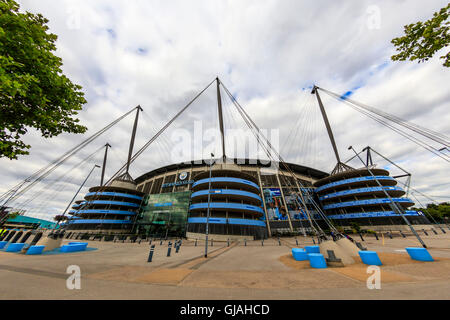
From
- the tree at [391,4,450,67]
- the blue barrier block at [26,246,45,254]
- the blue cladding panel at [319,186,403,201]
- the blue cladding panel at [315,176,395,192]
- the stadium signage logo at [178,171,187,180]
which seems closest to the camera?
the tree at [391,4,450,67]

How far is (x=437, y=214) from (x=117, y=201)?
115339mm

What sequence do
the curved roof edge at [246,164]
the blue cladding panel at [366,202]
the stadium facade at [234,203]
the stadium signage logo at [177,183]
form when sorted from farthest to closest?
the curved roof edge at [246,164]
the stadium signage logo at [177,183]
the blue cladding panel at [366,202]
the stadium facade at [234,203]

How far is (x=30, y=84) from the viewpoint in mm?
5781

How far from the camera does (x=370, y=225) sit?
125 feet

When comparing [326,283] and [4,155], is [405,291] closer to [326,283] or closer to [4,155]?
[326,283]

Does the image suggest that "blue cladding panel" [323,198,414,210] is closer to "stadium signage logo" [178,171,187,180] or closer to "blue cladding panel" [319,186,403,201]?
"blue cladding panel" [319,186,403,201]

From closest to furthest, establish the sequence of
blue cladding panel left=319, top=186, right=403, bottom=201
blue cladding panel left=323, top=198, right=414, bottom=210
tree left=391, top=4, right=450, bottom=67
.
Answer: tree left=391, top=4, right=450, bottom=67
blue cladding panel left=323, top=198, right=414, bottom=210
blue cladding panel left=319, top=186, right=403, bottom=201

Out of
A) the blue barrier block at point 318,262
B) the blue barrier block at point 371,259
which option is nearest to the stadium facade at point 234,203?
the blue barrier block at point 318,262

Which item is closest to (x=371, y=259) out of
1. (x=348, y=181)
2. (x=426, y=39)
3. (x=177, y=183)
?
(x=426, y=39)

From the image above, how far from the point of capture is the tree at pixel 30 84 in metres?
5.59

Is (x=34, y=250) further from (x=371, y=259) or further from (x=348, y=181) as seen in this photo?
(x=348, y=181)

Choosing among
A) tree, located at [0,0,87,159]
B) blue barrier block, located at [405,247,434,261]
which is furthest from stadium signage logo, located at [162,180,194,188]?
blue barrier block, located at [405,247,434,261]

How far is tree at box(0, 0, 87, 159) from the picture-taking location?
5.59 m

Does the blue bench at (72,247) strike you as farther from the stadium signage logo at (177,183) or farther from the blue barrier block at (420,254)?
the stadium signage logo at (177,183)
